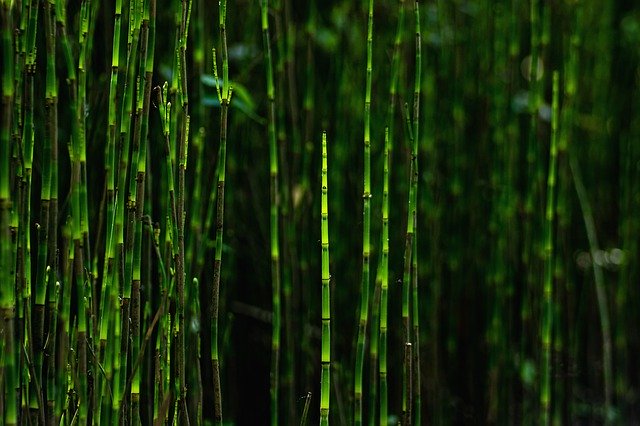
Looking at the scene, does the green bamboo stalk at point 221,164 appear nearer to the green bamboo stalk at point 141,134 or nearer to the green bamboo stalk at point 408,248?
the green bamboo stalk at point 141,134

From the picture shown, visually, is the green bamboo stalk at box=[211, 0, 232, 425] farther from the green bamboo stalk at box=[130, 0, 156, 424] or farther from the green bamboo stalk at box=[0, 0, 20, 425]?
the green bamboo stalk at box=[0, 0, 20, 425]

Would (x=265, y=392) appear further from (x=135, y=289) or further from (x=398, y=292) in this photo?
(x=135, y=289)

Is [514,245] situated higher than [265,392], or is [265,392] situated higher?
[514,245]

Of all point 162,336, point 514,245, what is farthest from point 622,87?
point 162,336

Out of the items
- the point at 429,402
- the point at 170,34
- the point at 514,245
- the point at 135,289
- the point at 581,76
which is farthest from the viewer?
the point at 581,76

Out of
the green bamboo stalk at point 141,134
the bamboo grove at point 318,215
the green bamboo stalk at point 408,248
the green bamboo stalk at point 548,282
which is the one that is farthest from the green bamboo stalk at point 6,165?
the green bamboo stalk at point 548,282

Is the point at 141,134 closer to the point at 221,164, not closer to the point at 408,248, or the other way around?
the point at 221,164

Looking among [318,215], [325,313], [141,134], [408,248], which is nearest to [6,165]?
[141,134]

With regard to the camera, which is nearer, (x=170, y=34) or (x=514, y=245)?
(x=170, y=34)
